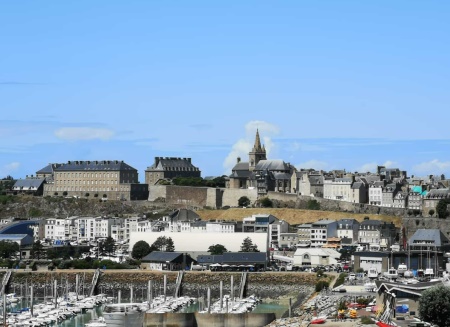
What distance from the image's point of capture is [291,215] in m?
95.4

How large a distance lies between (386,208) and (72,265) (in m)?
26.9

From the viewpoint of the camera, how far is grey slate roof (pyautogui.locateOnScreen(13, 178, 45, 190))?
11575cm

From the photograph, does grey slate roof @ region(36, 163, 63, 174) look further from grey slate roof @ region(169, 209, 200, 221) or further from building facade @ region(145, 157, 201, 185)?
grey slate roof @ region(169, 209, 200, 221)

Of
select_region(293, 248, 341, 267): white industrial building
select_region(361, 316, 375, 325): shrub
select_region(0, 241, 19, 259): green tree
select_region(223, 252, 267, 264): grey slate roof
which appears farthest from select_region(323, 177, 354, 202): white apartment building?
select_region(361, 316, 375, 325): shrub

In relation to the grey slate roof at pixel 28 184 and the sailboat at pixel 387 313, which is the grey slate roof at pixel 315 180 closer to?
the grey slate roof at pixel 28 184

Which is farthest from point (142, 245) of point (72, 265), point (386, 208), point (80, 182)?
point (80, 182)

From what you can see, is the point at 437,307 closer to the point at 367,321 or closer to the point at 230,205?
the point at 367,321

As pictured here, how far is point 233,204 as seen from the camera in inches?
4151

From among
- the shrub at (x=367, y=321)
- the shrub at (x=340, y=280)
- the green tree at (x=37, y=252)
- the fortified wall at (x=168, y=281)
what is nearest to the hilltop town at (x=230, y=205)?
the green tree at (x=37, y=252)

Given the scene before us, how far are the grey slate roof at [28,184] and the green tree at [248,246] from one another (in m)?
38.9

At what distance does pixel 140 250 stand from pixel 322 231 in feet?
43.1

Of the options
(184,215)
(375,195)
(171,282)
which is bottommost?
(171,282)

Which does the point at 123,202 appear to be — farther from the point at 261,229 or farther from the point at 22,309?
the point at 22,309

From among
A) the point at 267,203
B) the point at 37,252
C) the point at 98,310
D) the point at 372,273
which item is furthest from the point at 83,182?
the point at 372,273
